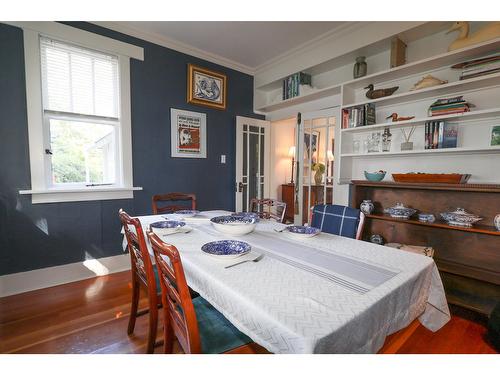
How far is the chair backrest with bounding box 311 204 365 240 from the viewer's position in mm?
1576

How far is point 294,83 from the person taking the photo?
10.2ft

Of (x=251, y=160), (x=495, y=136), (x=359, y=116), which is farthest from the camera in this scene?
(x=251, y=160)

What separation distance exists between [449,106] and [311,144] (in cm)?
148

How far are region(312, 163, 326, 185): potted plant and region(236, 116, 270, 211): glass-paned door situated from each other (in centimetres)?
82

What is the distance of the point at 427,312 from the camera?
111 centimetres

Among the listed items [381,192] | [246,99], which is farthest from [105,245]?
[381,192]

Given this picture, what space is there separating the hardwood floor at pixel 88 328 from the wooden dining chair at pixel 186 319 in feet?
1.92

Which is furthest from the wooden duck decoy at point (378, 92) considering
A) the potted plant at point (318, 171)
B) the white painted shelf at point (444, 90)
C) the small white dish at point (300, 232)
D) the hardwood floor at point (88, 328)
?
the hardwood floor at point (88, 328)

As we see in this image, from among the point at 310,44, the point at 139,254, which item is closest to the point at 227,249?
the point at 139,254

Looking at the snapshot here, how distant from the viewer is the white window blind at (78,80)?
2.22 m

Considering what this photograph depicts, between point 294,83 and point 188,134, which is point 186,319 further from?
point 294,83

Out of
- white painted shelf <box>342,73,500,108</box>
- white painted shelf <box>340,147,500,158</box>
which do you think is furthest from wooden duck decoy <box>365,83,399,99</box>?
white painted shelf <box>340,147,500,158</box>
